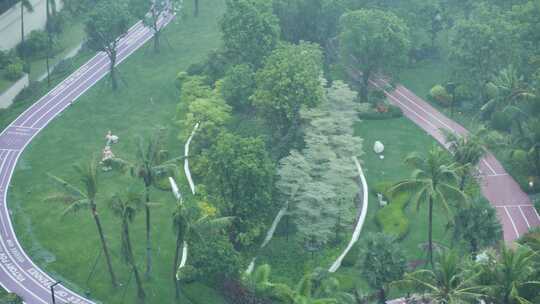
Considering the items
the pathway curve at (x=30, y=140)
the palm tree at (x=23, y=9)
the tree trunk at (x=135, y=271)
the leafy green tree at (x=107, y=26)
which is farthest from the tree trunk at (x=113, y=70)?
the tree trunk at (x=135, y=271)

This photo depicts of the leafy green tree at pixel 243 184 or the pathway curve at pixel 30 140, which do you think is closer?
the pathway curve at pixel 30 140

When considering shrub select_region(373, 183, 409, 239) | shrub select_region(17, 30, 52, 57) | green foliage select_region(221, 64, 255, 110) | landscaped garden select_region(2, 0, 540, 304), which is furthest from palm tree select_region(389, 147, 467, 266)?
shrub select_region(17, 30, 52, 57)

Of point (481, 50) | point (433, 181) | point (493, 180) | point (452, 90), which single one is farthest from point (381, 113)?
point (433, 181)

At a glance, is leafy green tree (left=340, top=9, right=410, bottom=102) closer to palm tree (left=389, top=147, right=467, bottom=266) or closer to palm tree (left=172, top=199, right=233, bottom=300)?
palm tree (left=389, top=147, right=467, bottom=266)

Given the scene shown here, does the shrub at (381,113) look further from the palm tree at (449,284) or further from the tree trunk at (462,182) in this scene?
the palm tree at (449,284)

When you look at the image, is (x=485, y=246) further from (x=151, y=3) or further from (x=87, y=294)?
(x=151, y=3)

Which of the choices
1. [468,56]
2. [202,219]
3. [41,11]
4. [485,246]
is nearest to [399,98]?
[468,56]

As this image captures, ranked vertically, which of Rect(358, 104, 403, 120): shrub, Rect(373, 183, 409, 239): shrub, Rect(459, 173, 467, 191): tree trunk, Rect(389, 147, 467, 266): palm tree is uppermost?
Rect(389, 147, 467, 266): palm tree
